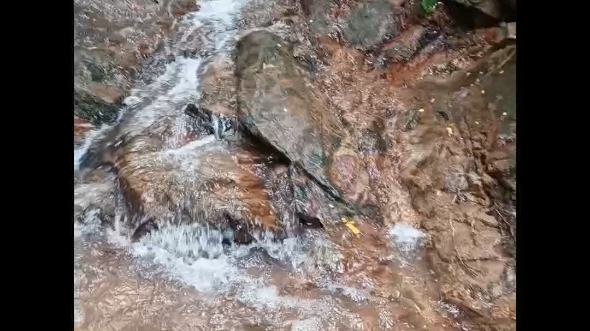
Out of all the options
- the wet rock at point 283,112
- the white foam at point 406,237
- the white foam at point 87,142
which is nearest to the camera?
the white foam at point 87,142

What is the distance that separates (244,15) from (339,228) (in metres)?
1.02

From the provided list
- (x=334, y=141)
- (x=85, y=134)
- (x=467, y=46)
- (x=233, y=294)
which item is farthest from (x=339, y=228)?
(x=85, y=134)

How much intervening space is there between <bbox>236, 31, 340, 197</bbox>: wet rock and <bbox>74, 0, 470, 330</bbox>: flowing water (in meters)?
0.29

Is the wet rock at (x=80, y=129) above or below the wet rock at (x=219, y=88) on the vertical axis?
below

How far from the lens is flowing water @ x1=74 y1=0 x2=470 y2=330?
1.80m

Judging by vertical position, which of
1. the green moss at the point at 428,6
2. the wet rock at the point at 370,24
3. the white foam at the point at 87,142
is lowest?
the white foam at the point at 87,142

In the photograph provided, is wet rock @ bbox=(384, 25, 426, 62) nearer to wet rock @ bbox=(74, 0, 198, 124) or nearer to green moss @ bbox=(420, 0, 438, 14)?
green moss @ bbox=(420, 0, 438, 14)

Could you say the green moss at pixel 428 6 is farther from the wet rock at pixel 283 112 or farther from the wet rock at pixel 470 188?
the wet rock at pixel 283 112

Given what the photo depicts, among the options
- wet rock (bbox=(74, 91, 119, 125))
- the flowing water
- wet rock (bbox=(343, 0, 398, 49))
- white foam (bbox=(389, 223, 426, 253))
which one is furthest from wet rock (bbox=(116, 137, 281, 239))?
wet rock (bbox=(343, 0, 398, 49))

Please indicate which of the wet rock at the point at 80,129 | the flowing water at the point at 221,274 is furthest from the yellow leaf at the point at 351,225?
the wet rock at the point at 80,129

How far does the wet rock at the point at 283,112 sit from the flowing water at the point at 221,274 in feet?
0.94

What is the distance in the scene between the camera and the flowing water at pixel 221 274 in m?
1.80

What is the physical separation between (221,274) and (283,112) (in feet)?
2.41

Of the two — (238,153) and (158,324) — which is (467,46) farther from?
(158,324)
